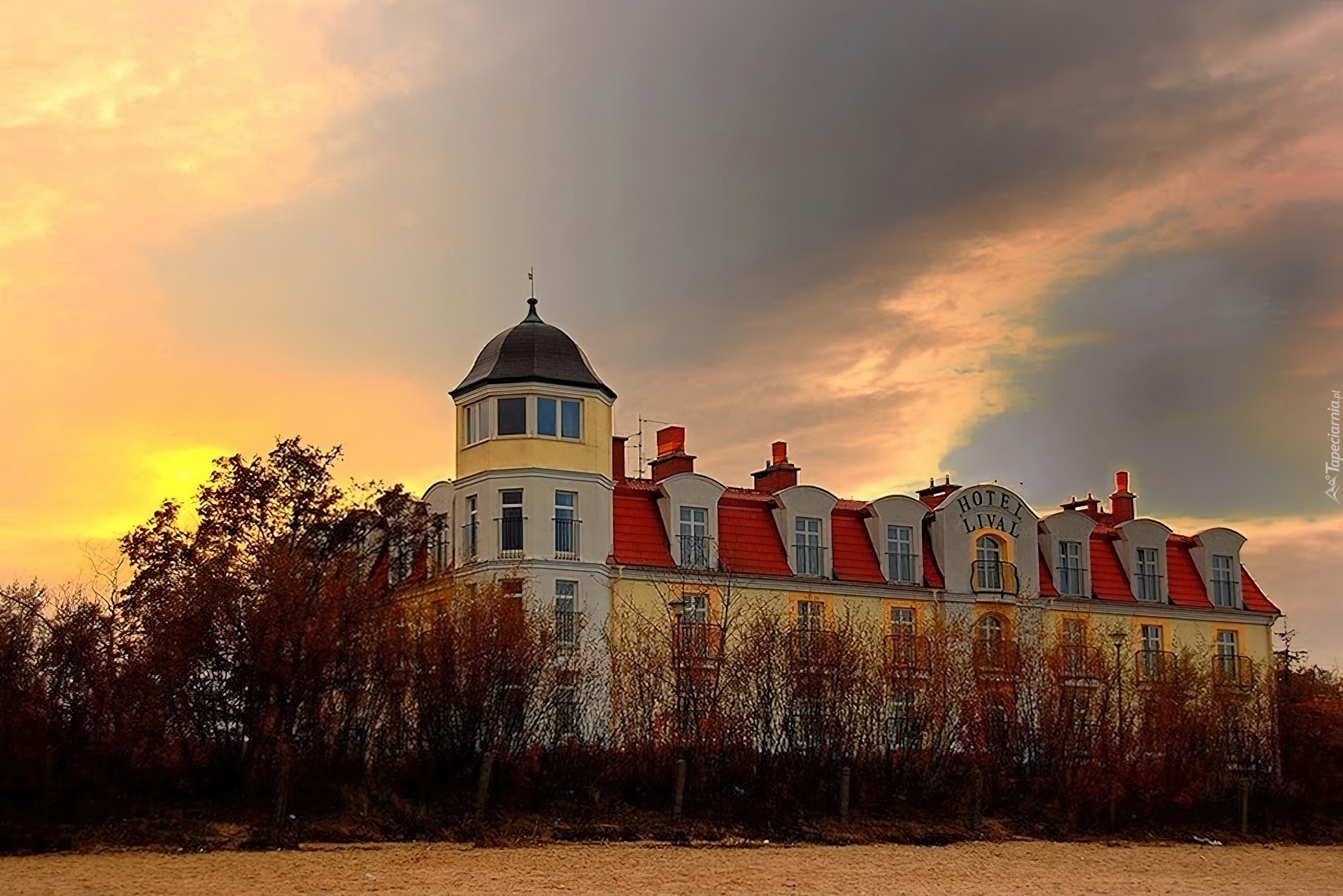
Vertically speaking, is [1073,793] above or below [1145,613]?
below

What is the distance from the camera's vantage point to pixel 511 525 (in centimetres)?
4959

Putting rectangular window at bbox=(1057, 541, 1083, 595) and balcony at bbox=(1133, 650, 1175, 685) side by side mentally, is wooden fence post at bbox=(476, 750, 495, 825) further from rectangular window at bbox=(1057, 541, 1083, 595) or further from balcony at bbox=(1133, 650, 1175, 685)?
rectangular window at bbox=(1057, 541, 1083, 595)

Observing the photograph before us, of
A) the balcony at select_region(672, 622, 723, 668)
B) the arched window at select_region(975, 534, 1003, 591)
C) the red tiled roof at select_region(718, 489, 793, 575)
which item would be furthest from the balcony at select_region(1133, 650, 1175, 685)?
the balcony at select_region(672, 622, 723, 668)

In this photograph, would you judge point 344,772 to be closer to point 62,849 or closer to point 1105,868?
point 62,849

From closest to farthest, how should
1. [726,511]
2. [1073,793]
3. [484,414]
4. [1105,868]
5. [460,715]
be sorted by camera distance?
[1105,868], [460,715], [1073,793], [484,414], [726,511]

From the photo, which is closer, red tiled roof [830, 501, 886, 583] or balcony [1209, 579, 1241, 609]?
red tiled roof [830, 501, 886, 583]

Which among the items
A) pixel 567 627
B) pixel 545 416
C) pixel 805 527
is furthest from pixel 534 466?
pixel 805 527

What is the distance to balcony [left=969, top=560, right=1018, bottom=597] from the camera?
56.7 meters

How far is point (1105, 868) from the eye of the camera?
114 feet

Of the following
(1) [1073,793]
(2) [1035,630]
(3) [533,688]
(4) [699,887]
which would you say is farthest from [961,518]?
(4) [699,887]

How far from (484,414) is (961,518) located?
16.8 m

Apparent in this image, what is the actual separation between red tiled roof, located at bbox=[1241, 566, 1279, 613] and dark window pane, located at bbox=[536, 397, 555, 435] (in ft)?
93.1

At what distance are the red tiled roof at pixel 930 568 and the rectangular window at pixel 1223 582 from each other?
12.5m

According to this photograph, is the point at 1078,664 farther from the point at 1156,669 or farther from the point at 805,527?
the point at 805,527
